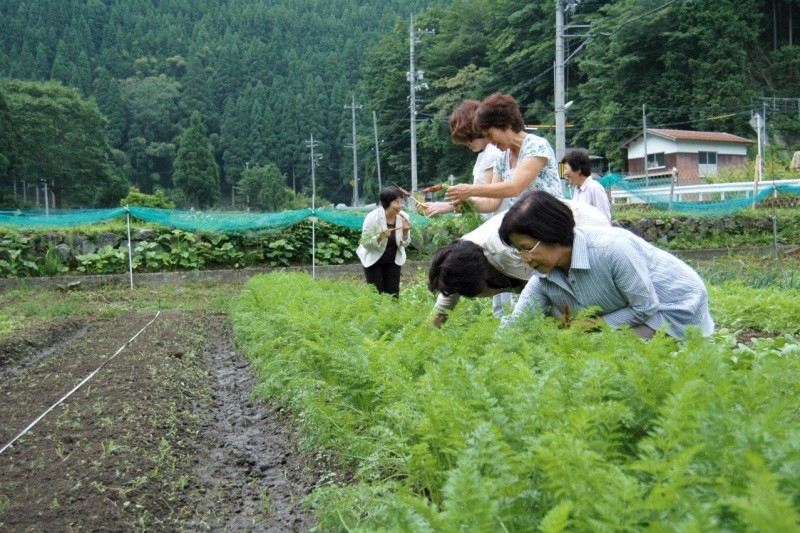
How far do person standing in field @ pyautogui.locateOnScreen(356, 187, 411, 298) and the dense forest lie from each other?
14804 mm

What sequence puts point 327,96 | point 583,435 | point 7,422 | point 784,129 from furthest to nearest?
point 327,96
point 784,129
point 7,422
point 583,435

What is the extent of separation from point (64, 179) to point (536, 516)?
70259 millimetres

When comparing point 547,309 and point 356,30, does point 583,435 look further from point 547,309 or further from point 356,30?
point 356,30

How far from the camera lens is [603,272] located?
3775 mm

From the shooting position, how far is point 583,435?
213 centimetres

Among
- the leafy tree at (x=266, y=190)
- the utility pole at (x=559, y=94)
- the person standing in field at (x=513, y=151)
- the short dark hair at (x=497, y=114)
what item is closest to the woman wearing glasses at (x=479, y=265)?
the person standing in field at (x=513, y=151)

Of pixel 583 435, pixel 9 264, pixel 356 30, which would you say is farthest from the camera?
pixel 356 30

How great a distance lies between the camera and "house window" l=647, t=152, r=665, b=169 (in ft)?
142

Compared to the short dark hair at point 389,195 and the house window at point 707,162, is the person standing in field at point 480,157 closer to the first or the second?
the short dark hair at point 389,195

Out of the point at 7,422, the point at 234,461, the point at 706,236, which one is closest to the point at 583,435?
the point at 234,461

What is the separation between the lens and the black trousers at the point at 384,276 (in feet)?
26.7

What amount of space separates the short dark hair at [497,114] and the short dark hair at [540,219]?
4.93 feet

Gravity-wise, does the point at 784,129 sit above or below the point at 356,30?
below

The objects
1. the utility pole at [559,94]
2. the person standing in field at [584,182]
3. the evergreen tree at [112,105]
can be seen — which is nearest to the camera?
the person standing in field at [584,182]
